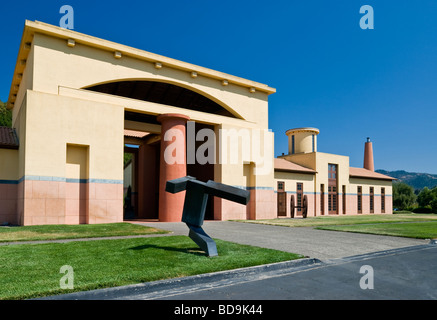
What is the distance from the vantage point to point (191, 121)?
2397 centimetres

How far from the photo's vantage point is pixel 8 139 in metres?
19.6

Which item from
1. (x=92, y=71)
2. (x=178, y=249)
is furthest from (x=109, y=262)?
(x=92, y=71)

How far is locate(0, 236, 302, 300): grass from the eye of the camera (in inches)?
226

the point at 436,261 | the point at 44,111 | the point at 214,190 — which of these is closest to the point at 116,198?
the point at 44,111

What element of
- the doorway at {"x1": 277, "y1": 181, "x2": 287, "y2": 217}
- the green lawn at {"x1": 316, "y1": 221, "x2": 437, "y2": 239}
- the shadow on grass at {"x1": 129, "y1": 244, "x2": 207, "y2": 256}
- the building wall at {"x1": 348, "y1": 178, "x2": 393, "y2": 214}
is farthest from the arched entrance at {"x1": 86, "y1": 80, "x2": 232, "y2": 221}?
the building wall at {"x1": 348, "y1": 178, "x2": 393, "y2": 214}

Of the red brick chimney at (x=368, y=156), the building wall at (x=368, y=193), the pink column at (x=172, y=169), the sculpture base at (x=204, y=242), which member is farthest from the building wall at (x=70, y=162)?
the red brick chimney at (x=368, y=156)

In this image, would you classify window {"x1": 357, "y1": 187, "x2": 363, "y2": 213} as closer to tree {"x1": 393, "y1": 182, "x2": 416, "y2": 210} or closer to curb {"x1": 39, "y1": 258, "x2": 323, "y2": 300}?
tree {"x1": 393, "y1": 182, "x2": 416, "y2": 210}

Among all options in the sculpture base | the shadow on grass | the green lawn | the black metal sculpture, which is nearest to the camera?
the black metal sculpture

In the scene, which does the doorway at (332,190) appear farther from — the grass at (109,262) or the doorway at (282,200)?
the grass at (109,262)

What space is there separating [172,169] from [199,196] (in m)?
13.0

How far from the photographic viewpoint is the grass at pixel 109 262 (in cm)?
573

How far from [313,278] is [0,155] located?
18.6 metres

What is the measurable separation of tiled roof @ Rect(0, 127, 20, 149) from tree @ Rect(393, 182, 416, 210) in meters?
66.6
